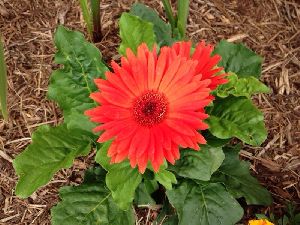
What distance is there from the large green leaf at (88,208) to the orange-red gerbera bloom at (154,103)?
413mm

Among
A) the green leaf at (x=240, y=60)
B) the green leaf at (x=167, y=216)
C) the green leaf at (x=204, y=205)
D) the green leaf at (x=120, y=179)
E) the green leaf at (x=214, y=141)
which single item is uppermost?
the green leaf at (x=240, y=60)

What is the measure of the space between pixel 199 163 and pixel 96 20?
76 centimetres

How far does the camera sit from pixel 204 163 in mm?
1578

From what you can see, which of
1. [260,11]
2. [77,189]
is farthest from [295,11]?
[77,189]

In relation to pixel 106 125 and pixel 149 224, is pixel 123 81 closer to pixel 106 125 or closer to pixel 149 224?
pixel 106 125

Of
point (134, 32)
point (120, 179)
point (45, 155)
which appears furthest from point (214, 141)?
point (45, 155)

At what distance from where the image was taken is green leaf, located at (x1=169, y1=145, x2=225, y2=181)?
1571 millimetres

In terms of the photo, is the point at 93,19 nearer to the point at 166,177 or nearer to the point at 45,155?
the point at 45,155

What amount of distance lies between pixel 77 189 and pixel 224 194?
51 cm

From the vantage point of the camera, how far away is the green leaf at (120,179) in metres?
1.56

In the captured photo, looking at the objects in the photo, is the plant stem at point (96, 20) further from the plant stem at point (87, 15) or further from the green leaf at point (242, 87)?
the green leaf at point (242, 87)

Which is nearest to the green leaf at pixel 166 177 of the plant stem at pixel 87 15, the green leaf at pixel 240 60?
the green leaf at pixel 240 60

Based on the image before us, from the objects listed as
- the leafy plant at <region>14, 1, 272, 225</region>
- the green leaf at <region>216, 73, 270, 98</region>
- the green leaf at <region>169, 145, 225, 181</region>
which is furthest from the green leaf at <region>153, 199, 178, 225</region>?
the green leaf at <region>216, 73, 270, 98</region>

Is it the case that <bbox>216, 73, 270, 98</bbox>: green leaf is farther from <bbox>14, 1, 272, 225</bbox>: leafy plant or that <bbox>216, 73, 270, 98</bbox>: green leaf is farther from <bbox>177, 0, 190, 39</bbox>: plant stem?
<bbox>177, 0, 190, 39</bbox>: plant stem
